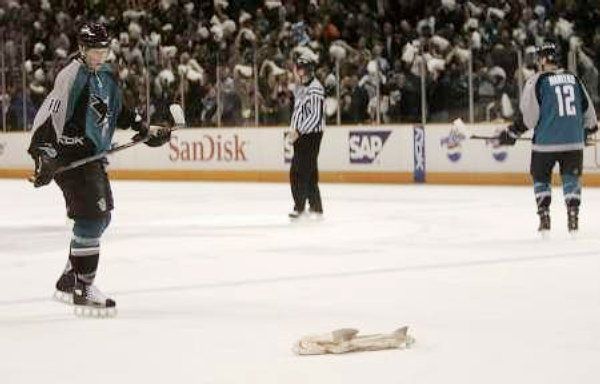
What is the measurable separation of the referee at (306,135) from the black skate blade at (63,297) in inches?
216

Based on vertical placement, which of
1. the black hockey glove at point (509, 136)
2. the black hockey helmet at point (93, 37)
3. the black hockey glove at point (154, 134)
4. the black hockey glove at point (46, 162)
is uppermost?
the black hockey helmet at point (93, 37)

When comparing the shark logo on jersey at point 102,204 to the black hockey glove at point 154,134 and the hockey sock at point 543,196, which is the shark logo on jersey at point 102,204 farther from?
the hockey sock at point 543,196

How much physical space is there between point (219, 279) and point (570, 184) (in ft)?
11.4

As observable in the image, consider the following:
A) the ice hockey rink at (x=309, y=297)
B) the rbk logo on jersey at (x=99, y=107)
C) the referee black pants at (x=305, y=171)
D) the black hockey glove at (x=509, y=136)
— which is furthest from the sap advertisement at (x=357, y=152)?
the rbk logo on jersey at (x=99, y=107)

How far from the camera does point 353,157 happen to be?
18.6 metres

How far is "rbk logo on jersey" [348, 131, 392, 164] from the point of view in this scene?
1822 cm

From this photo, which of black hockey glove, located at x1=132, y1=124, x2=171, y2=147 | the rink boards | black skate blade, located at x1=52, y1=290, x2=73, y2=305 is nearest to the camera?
black skate blade, located at x1=52, y1=290, x2=73, y2=305

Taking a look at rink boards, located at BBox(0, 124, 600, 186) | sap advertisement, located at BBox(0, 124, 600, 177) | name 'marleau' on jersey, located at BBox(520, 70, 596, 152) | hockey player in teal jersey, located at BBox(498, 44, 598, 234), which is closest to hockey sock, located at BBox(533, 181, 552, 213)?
hockey player in teal jersey, located at BBox(498, 44, 598, 234)

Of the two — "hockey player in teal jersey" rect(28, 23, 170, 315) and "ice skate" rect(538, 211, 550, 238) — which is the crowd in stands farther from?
"hockey player in teal jersey" rect(28, 23, 170, 315)

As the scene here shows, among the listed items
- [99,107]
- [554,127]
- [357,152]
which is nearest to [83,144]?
[99,107]

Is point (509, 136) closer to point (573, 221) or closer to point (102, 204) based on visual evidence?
point (573, 221)

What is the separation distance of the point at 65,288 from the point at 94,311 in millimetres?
464

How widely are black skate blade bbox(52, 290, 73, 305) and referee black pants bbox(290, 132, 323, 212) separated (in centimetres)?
557

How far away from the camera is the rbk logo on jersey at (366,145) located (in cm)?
1822
